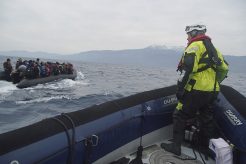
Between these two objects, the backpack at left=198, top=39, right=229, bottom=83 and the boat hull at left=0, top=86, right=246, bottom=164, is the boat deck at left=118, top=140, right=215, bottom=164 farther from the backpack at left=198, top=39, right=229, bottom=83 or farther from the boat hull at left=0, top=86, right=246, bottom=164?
the backpack at left=198, top=39, right=229, bottom=83

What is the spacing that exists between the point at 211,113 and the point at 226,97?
1.17 feet

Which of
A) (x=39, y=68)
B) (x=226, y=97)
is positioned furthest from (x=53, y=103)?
(x=226, y=97)

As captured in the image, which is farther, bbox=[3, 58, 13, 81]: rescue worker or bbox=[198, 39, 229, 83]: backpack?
bbox=[3, 58, 13, 81]: rescue worker

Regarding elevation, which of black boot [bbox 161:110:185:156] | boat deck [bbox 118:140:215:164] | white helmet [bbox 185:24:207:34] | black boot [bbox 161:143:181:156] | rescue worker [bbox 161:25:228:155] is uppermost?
white helmet [bbox 185:24:207:34]

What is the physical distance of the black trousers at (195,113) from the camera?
370 centimetres

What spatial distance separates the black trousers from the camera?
370 centimetres

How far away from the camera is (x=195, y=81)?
3621 mm

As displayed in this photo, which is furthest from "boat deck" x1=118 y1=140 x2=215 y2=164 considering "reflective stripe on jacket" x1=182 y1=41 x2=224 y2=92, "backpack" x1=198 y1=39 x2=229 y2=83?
"backpack" x1=198 y1=39 x2=229 y2=83

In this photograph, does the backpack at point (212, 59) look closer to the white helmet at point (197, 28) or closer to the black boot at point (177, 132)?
the white helmet at point (197, 28)

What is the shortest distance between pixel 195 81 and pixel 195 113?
1.96 feet

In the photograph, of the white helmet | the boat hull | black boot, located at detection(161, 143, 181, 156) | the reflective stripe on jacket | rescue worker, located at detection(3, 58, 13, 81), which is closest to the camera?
the boat hull

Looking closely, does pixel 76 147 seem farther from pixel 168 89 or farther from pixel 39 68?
pixel 39 68

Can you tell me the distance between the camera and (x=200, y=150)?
4.13 metres

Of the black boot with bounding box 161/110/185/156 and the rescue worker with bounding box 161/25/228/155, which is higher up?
the rescue worker with bounding box 161/25/228/155
